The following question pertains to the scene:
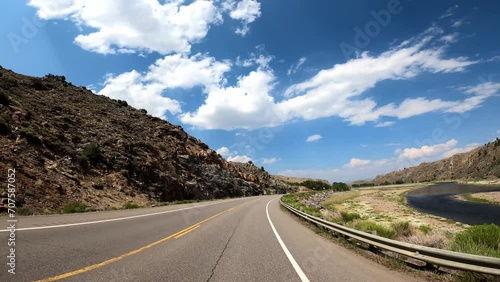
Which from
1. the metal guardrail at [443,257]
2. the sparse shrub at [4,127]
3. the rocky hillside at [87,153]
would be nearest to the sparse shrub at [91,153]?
the rocky hillside at [87,153]

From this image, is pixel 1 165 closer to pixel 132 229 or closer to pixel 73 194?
pixel 73 194

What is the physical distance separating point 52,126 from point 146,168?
36.0ft

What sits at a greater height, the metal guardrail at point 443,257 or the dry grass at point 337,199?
the metal guardrail at point 443,257

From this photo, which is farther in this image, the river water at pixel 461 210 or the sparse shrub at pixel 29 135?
the river water at pixel 461 210

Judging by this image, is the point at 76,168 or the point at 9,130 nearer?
the point at 9,130

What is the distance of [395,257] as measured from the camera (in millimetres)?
8844

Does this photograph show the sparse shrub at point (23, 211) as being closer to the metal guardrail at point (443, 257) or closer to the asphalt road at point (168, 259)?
the asphalt road at point (168, 259)

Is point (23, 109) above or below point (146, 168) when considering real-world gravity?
above

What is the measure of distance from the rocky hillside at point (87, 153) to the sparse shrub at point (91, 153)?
0.09 metres

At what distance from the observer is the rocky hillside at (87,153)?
86.4 ft

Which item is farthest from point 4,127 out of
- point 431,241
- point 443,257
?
point 443,257

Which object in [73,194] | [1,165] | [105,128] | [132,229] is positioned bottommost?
[132,229]

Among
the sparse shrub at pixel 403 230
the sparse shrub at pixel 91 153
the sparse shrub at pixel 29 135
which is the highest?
the sparse shrub at pixel 29 135

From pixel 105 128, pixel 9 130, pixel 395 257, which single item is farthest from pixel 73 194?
pixel 395 257
